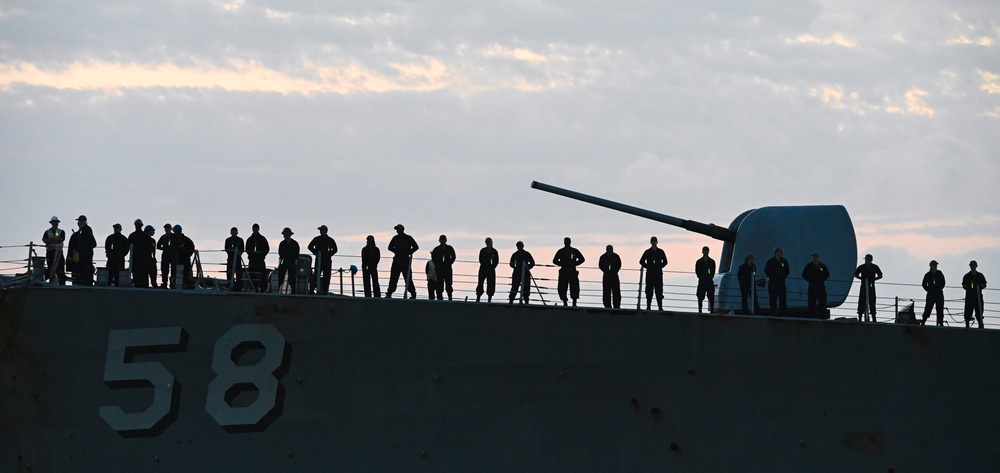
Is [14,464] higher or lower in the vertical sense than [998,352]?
lower

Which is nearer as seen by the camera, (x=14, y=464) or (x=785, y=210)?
(x=14, y=464)

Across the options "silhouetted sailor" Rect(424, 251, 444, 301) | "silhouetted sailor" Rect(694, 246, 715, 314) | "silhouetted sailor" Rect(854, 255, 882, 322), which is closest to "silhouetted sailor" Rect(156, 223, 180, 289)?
"silhouetted sailor" Rect(424, 251, 444, 301)

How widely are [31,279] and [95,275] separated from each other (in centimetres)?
87

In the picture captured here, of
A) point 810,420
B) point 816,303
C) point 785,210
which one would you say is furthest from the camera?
point 785,210

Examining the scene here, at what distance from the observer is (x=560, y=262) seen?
17.7m

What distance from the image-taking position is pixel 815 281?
668 inches

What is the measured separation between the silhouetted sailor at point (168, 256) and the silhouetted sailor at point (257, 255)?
40.3 inches

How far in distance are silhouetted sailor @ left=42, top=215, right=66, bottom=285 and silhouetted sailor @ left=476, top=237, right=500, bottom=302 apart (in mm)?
5962

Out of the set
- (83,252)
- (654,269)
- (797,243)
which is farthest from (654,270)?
(83,252)

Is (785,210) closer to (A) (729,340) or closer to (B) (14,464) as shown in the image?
(A) (729,340)

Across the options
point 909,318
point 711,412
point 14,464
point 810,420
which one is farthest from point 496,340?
point 14,464

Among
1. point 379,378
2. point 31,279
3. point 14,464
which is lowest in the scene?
point 14,464

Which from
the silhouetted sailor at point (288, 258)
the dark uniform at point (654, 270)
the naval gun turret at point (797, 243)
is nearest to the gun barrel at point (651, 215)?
the naval gun turret at point (797, 243)

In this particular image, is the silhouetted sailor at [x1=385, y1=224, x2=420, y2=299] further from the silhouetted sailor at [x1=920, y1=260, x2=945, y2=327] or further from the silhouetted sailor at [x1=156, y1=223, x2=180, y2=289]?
the silhouetted sailor at [x1=920, y1=260, x2=945, y2=327]
